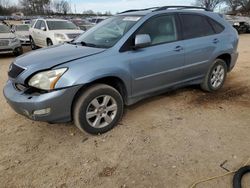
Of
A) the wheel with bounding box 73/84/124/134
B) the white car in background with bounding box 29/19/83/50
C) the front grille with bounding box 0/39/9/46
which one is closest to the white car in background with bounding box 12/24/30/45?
the white car in background with bounding box 29/19/83/50

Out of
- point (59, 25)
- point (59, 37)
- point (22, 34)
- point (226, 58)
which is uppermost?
point (59, 25)

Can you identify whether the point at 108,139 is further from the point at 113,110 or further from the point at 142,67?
the point at 142,67

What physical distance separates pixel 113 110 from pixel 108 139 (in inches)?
17.3

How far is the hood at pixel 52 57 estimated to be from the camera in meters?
3.29

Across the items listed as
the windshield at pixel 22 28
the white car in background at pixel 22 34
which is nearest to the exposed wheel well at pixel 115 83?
the white car in background at pixel 22 34

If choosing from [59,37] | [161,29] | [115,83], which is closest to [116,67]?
[115,83]

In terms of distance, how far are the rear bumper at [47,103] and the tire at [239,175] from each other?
2.09m

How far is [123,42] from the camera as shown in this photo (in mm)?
3715

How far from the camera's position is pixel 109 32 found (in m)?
4.18

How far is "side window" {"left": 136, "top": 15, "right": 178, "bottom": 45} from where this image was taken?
4.03 m

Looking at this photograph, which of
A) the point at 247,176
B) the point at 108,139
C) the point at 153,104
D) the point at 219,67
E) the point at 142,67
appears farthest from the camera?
the point at 219,67

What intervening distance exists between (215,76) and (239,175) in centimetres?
294

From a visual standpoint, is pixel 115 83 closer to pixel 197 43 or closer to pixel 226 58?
pixel 197 43

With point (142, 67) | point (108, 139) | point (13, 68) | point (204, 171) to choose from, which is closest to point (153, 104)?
point (142, 67)
